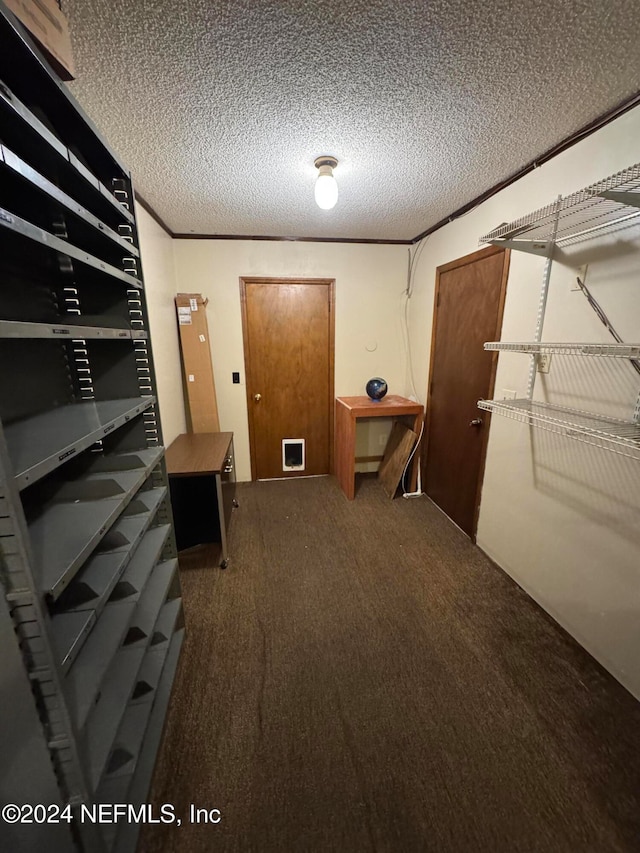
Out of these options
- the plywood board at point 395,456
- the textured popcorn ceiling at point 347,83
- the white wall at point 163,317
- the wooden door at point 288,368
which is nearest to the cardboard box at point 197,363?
the white wall at point 163,317

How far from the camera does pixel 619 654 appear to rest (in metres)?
1.42

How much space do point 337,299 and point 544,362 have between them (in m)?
2.02

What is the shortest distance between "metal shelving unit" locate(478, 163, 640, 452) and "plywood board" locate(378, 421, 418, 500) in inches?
47.5

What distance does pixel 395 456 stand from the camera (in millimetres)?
3264

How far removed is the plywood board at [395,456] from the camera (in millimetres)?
3078

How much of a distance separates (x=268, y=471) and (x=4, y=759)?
284cm

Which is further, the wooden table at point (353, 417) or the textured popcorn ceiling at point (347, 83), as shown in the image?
the wooden table at point (353, 417)

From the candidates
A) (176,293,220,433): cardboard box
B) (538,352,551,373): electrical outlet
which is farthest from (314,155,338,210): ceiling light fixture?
(176,293,220,433): cardboard box

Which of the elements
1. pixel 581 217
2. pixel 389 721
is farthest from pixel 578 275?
pixel 389 721

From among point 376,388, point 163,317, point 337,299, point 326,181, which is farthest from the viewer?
point 337,299

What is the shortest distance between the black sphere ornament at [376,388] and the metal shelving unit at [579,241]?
1.28 metres

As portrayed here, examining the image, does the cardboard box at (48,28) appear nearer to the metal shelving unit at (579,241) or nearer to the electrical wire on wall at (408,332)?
the metal shelving unit at (579,241)

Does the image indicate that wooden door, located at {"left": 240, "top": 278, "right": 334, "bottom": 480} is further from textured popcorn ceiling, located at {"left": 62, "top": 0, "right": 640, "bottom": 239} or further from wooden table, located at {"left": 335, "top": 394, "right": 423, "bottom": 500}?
textured popcorn ceiling, located at {"left": 62, "top": 0, "right": 640, "bottom": 239}

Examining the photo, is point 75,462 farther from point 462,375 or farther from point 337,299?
point 337,299
